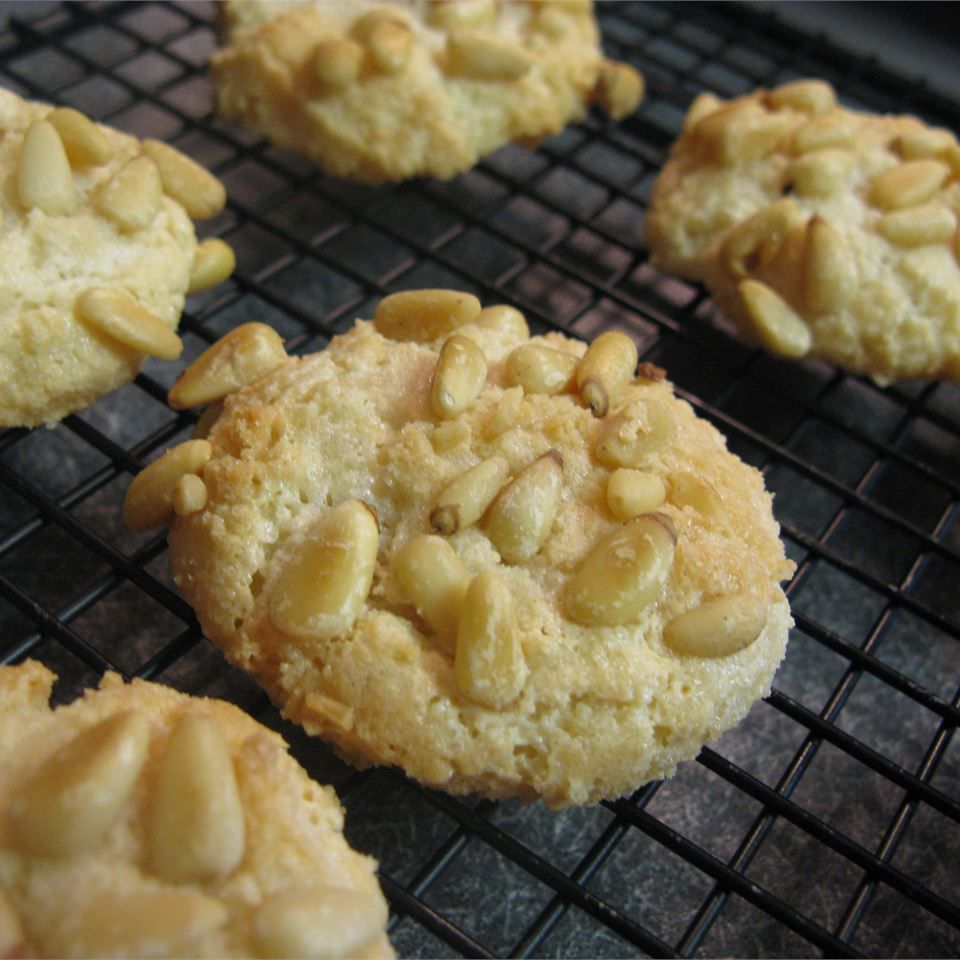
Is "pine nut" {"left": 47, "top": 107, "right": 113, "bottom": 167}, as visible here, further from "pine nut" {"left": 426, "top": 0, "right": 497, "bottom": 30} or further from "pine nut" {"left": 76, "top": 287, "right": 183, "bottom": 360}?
"pine nut" {"left": 426, "top": 0, "right": 497, "bottom": 30}

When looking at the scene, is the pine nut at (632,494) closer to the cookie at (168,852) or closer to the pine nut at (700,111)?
the cookie at (168,852)

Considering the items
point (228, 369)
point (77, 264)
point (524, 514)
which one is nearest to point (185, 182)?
point (77, 264)

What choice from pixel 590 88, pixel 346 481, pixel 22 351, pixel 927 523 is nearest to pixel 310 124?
pixel 590 88

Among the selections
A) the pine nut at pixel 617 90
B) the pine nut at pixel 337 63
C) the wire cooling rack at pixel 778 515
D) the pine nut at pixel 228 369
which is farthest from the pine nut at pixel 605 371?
the pine nut at pixel 617 90

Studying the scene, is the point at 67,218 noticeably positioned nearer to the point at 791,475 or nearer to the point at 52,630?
the point at 52,630

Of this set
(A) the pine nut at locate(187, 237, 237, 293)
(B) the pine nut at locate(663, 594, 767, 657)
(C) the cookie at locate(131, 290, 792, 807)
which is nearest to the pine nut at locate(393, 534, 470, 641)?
(C) the cookie at locate(131, 290, 792, 807)

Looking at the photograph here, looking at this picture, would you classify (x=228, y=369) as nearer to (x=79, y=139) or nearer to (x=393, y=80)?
(x=79, y=139)
